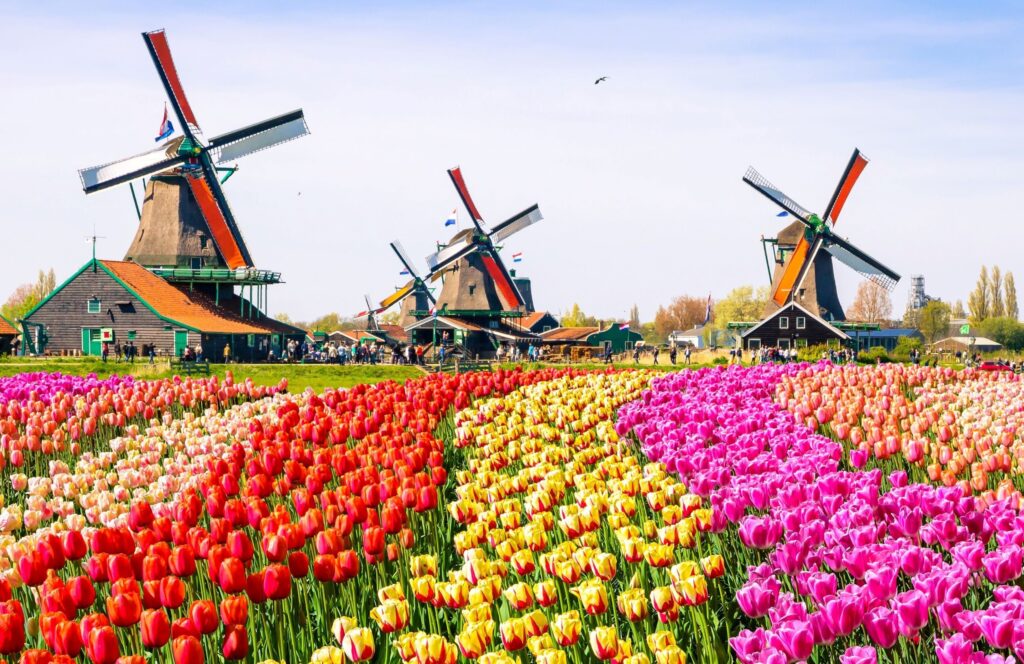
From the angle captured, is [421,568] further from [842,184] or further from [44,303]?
[842,184]

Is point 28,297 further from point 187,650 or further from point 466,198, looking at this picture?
point 187,650

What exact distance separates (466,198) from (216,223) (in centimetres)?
1747

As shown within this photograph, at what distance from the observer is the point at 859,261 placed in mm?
56781

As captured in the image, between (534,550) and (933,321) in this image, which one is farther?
(933,321)

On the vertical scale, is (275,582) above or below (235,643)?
above

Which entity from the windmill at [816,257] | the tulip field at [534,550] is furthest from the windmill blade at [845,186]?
the tulip field at [534,550]

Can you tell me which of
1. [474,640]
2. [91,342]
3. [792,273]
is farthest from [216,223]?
[474,640]

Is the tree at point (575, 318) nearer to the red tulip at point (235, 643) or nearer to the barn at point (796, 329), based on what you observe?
the barn at point (796, 329)

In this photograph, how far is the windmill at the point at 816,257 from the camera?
56.3 metres

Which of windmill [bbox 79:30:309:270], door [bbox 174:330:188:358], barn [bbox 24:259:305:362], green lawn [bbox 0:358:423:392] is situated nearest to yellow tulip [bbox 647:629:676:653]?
green lawn [bbox 0:358:423:392]

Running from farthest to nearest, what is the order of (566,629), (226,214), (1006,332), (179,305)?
(1006,332), (226,214), (179,305), (566,629)

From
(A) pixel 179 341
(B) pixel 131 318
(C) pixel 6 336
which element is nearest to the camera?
(A) pixel 179 341

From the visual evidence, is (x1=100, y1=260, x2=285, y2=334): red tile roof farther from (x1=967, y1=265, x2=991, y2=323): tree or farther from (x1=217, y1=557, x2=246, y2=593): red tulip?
(x1=967, y1=265, x2=991, y2=323): tree

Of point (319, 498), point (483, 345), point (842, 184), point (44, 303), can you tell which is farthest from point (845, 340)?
point (319, 498)
